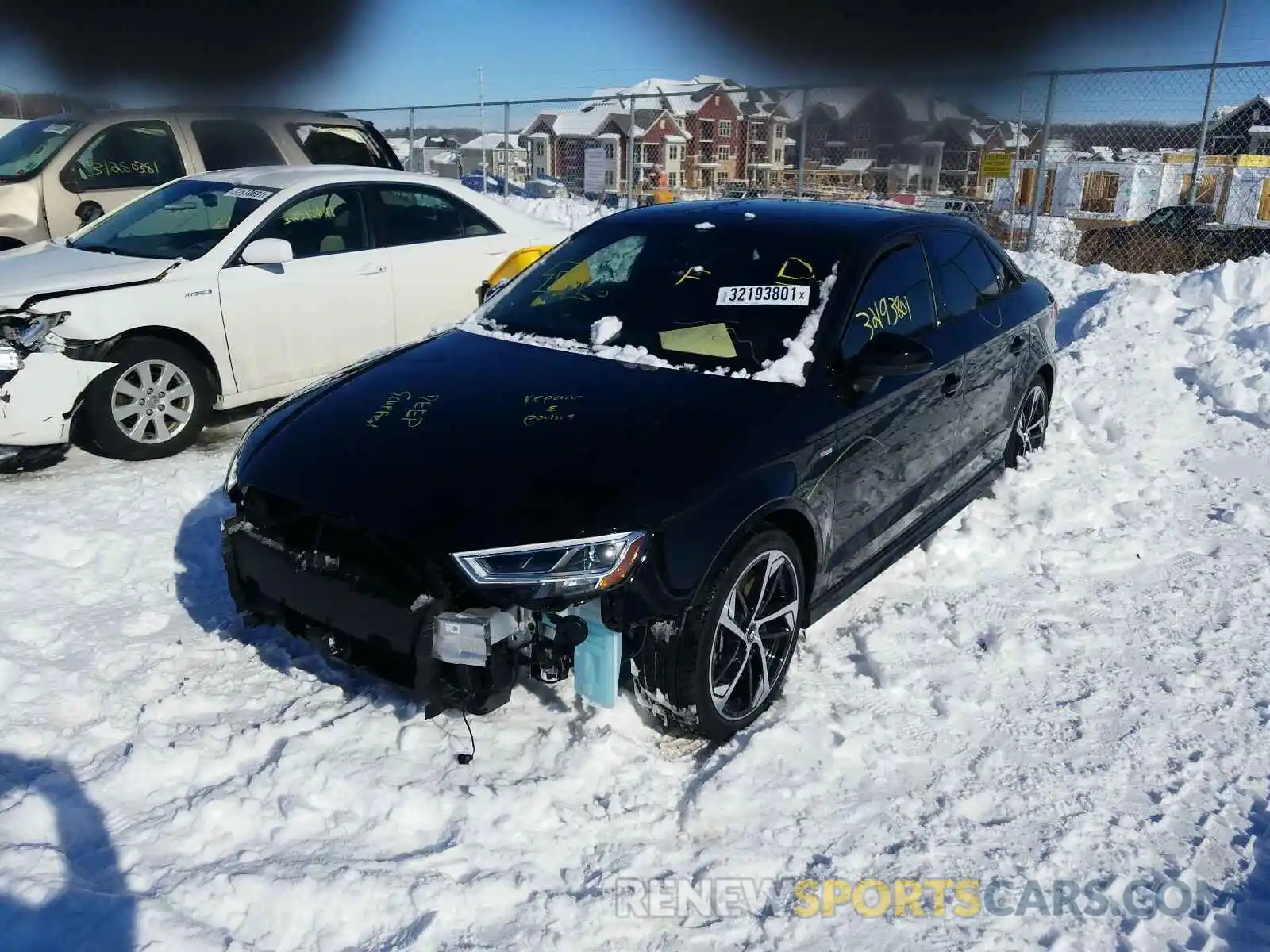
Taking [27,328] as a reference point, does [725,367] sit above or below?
above

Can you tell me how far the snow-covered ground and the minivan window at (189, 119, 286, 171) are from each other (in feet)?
16.4

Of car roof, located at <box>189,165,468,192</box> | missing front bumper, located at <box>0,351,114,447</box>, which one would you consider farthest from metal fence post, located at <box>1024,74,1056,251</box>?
missing front bumper, located at <box>0,351,114,447</box>

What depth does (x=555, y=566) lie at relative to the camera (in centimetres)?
261

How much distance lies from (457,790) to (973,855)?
4.70 ft

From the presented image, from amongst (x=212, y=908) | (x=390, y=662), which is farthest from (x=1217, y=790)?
(x=212, y=908)

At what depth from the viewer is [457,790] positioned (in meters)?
2.75

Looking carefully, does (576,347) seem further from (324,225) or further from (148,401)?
(324,225)

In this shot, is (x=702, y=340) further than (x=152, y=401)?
No

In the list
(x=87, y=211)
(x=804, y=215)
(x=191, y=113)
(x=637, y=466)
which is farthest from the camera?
(x=191, y=113)

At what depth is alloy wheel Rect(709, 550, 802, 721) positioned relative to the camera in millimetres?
2936

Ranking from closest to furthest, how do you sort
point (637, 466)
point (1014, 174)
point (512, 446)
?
point (637, 466)
point (512, 446)
point (1014, 174)

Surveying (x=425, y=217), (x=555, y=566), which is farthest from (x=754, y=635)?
(x=425, y=217)

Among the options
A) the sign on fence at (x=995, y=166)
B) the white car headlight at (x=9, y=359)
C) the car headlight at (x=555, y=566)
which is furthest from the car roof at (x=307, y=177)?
the sign on fence at (x=995, y=166)

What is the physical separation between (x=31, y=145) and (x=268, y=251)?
4463 millimetres
